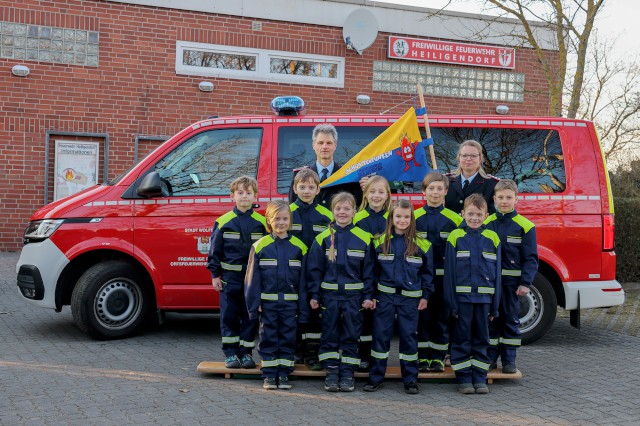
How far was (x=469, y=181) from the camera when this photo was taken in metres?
6.41

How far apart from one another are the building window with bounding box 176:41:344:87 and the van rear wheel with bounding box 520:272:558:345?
9.06m

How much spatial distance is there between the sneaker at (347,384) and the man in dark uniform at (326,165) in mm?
1470

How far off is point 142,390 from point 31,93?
9.70 meters

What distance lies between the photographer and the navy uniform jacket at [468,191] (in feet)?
21.0

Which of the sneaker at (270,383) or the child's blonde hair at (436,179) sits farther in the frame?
the child's blonde hair at (436,179)

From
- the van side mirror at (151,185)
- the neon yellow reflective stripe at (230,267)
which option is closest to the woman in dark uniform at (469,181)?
the neon yellow reflective stripe at (230,267)

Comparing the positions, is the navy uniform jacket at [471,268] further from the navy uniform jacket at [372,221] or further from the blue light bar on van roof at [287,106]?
the blue light bar on van roof at [287,106]

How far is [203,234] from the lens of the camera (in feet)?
23.6

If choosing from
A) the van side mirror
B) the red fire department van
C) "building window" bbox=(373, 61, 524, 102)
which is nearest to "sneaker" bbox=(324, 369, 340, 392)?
the red fire department van

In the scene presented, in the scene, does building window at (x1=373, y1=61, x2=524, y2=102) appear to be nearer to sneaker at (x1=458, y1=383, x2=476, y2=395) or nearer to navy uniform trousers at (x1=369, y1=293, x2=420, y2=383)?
navy uniform trousers at (x1=369, y1=293, x2=420, y2=383)

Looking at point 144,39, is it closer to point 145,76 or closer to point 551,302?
point 145,76

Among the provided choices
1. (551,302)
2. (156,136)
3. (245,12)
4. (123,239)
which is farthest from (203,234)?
(245,12)

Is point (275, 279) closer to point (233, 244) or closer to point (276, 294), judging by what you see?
point (276, 294)

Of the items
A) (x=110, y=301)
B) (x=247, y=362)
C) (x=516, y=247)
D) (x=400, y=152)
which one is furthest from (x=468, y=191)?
(x=110, y=301)
